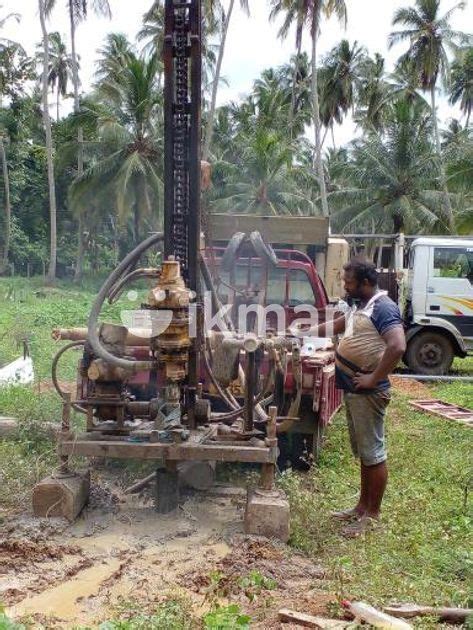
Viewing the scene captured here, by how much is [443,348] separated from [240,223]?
4446mm

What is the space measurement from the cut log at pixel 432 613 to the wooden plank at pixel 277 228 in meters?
8.29

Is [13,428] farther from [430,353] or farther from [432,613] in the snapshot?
[430,353]

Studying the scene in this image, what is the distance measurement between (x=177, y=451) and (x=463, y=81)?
39.3 metres

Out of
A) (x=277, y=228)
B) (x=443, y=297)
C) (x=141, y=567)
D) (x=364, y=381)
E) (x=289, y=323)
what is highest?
(x=277, y=228)

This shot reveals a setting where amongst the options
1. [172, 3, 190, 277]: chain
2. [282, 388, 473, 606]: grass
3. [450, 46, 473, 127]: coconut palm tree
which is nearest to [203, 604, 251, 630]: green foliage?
[282, 388, 473, 606]: grass

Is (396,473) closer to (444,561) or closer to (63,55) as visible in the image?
(444,561)

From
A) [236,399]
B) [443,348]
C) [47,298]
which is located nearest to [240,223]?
[443,348]

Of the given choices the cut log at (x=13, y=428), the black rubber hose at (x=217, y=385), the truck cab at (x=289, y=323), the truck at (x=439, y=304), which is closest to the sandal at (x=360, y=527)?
the truck cab at (x=289, y=323)

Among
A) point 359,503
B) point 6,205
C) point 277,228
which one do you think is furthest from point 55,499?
point 6,205

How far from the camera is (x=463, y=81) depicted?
1545 inches

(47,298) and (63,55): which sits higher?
(63,55)

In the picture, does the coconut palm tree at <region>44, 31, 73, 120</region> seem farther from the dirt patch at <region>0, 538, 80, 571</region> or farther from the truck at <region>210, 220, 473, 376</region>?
the dirt patch at <region>0, 538, 80, 571</region>

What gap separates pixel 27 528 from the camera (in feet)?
14.8

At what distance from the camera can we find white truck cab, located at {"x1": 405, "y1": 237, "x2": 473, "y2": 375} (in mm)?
12656
